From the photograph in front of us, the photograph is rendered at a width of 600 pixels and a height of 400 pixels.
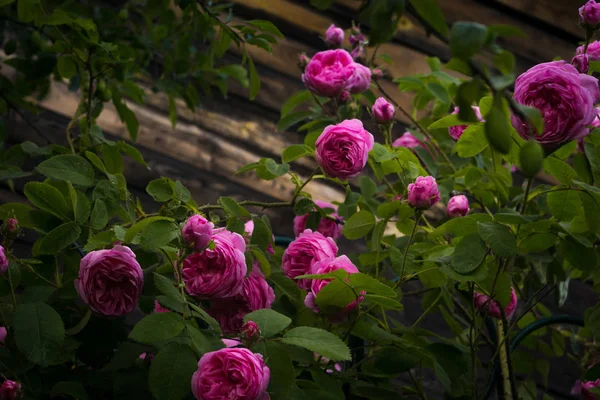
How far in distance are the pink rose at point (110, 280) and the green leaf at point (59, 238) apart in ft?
0.23

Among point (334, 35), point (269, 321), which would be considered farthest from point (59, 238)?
point (334, 35)

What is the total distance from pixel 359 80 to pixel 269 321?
534 mm

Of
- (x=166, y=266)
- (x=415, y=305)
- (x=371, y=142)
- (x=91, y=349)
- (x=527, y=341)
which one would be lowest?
(x=415, y=305)

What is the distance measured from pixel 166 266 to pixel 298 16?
1.40m

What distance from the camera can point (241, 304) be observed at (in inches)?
31.9

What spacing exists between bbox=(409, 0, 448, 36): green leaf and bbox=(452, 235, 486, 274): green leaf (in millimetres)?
420

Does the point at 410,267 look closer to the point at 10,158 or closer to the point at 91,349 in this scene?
the point at 91,349

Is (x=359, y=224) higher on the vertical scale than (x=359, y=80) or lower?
lower

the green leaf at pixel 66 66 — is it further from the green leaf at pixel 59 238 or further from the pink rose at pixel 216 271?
the pink rose at pixel 216 271

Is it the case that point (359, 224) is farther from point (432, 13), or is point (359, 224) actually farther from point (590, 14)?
point (432, 13)

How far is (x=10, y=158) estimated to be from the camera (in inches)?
46.9

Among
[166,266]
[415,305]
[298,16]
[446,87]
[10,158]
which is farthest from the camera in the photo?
[298,16]

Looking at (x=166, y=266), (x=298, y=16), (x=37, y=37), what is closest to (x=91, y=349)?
(x=166, y=266)

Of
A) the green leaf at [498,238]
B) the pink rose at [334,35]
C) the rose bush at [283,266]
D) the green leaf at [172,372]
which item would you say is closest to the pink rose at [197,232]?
the rose bush at [283,266]
